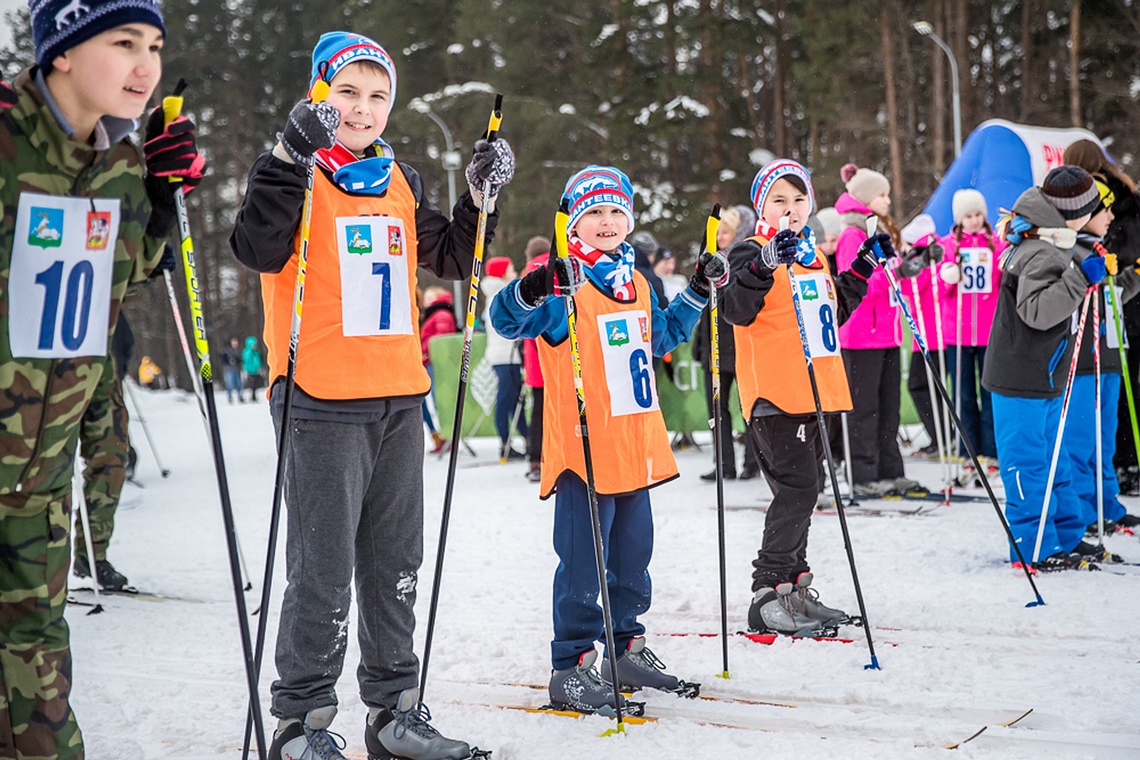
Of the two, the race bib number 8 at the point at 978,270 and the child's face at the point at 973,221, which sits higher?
the child's face at the point at 973,221

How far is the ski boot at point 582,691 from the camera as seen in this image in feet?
10.6

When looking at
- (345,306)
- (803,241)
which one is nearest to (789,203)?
(803,241)

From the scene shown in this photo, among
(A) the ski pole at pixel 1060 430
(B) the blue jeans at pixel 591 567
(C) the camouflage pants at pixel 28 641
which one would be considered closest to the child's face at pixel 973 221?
(A) the ski pole at pixel 1060 430

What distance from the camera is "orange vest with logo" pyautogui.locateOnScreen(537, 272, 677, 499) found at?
11.1 feet

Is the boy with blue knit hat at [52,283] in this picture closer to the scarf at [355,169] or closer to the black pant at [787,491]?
the scarf at [355,169]

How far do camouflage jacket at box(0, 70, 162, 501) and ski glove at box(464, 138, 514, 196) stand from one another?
971 millimetres

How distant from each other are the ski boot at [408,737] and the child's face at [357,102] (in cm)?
154

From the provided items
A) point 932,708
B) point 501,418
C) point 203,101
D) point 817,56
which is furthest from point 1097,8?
point 203,101

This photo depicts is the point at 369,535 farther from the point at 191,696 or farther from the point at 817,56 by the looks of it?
the point at 817,56

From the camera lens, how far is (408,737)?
9.33 feet

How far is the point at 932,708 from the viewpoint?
10.3ft

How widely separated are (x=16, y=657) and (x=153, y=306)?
3918 cm

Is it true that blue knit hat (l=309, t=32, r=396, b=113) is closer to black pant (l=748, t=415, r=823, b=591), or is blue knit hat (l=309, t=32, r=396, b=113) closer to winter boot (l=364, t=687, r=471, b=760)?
winter boot (l=364, t=687, r=471, b=760)

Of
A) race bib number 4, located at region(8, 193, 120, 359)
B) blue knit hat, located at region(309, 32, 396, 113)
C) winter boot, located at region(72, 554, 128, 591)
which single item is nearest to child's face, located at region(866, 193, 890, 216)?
blue knit hat, located at region(309, 32, 396, 113)
